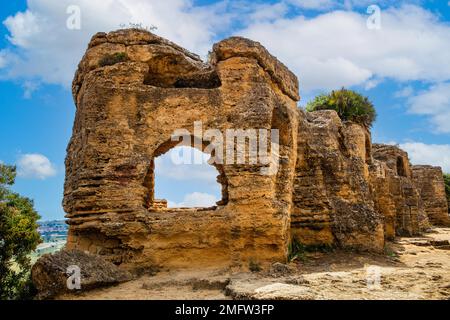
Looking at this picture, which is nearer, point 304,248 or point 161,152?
point 161,152

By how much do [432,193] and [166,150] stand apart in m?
20.7

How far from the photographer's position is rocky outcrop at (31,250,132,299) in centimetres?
769

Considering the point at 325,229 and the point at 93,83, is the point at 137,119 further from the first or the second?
the point at 325,229

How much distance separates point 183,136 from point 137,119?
1.14 m

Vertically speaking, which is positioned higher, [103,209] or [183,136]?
[183,136]

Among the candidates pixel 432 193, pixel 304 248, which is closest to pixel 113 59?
pixel 304 248

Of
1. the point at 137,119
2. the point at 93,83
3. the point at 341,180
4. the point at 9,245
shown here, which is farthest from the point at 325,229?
the point at 9,245

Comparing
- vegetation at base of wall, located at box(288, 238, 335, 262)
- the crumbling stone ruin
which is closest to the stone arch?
the crumbling stone ruin

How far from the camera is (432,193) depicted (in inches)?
1033

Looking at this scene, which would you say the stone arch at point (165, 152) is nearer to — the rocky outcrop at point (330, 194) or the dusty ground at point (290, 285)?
the dusty ground at point (290, 285)

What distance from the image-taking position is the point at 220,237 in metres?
9.68

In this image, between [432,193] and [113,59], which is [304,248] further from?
[432,193]

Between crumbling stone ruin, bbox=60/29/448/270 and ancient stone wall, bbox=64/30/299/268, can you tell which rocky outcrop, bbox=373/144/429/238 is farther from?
ancient stone wall, bbox=64/30/299/268

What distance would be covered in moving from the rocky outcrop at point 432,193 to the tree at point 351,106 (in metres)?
11.5
